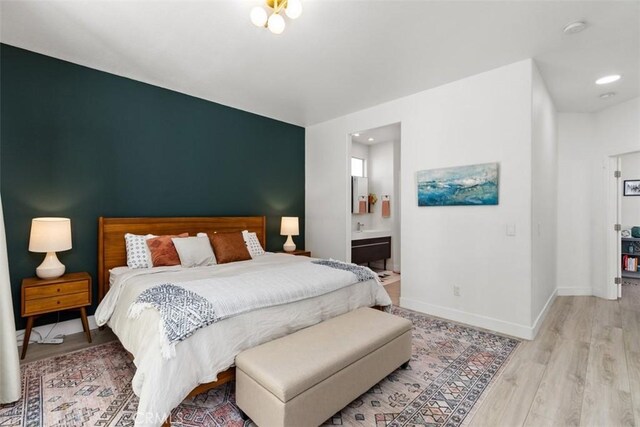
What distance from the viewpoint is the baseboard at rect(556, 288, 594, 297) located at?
4.52 metres

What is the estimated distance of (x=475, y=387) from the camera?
2.16m

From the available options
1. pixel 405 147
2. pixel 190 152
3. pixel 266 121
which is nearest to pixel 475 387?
pixel 405 147

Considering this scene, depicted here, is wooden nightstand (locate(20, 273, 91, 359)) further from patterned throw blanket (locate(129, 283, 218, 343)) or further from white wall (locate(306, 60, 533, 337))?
white wall (locate(306, 60, 533, 337))

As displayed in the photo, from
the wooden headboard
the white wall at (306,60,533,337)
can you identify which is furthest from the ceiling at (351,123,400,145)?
the wooden headboard

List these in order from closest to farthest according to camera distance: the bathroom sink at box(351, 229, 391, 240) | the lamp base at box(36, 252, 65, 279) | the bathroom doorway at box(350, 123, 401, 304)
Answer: the lamp base at box(36, 252, 65, 279) → the bathroom sink at box(351, 229, 391, 240) → the bathroom doorway at box(350, 123, 401, 304)

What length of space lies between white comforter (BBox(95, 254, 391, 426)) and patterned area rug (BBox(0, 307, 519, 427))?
29 centimetres

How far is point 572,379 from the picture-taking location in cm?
225

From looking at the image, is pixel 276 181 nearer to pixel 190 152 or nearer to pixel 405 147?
pixel 190 152

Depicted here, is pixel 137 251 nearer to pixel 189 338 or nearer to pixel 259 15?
pixel 189 338

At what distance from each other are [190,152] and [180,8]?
1965mm

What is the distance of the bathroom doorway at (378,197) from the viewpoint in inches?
238

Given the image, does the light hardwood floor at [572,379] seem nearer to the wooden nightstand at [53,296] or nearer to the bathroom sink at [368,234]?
the bathroom sink at [368,234]

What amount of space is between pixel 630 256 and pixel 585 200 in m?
2.22

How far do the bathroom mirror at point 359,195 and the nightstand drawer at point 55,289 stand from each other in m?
4.51
